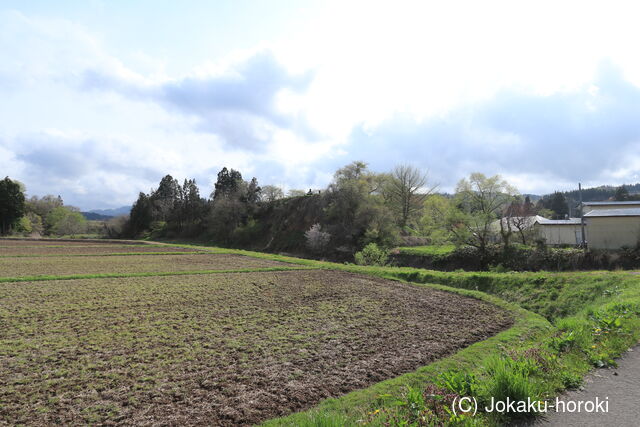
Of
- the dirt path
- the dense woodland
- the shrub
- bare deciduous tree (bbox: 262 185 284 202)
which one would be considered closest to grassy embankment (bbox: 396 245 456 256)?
the dense woodland

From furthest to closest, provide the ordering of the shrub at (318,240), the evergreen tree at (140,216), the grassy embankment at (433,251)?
the evergreen tree at (140,216) → the shrub at (318,240) → the grassy embankment at (433,251)

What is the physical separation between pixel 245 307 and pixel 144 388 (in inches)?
291

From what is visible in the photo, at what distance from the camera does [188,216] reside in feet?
295

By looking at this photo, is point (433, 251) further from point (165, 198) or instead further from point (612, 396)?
point (165, 198)

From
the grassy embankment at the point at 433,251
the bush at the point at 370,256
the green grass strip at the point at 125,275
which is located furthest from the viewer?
the grassy embankment at the point at 433,251

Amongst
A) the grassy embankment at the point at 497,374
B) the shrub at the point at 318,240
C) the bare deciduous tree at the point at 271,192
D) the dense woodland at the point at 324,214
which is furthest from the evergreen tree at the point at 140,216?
the grassy embankment at the point at 497,374

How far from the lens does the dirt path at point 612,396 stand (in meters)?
4.28

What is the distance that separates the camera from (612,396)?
16.1ft

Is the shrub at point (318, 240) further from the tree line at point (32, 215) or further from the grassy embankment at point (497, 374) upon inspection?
the tree line at point (32, 215)

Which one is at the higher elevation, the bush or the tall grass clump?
the tall grass clump

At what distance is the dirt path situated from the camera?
428cm

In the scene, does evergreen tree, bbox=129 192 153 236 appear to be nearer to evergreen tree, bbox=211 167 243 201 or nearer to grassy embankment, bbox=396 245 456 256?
evergreen tree, bbox=211 167 243 201

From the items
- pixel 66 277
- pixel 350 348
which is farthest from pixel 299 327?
pixel 66 277

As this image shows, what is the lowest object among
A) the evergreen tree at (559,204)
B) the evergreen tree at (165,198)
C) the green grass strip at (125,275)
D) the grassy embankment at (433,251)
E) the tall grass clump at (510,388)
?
the grassy embankment at (433,251)
